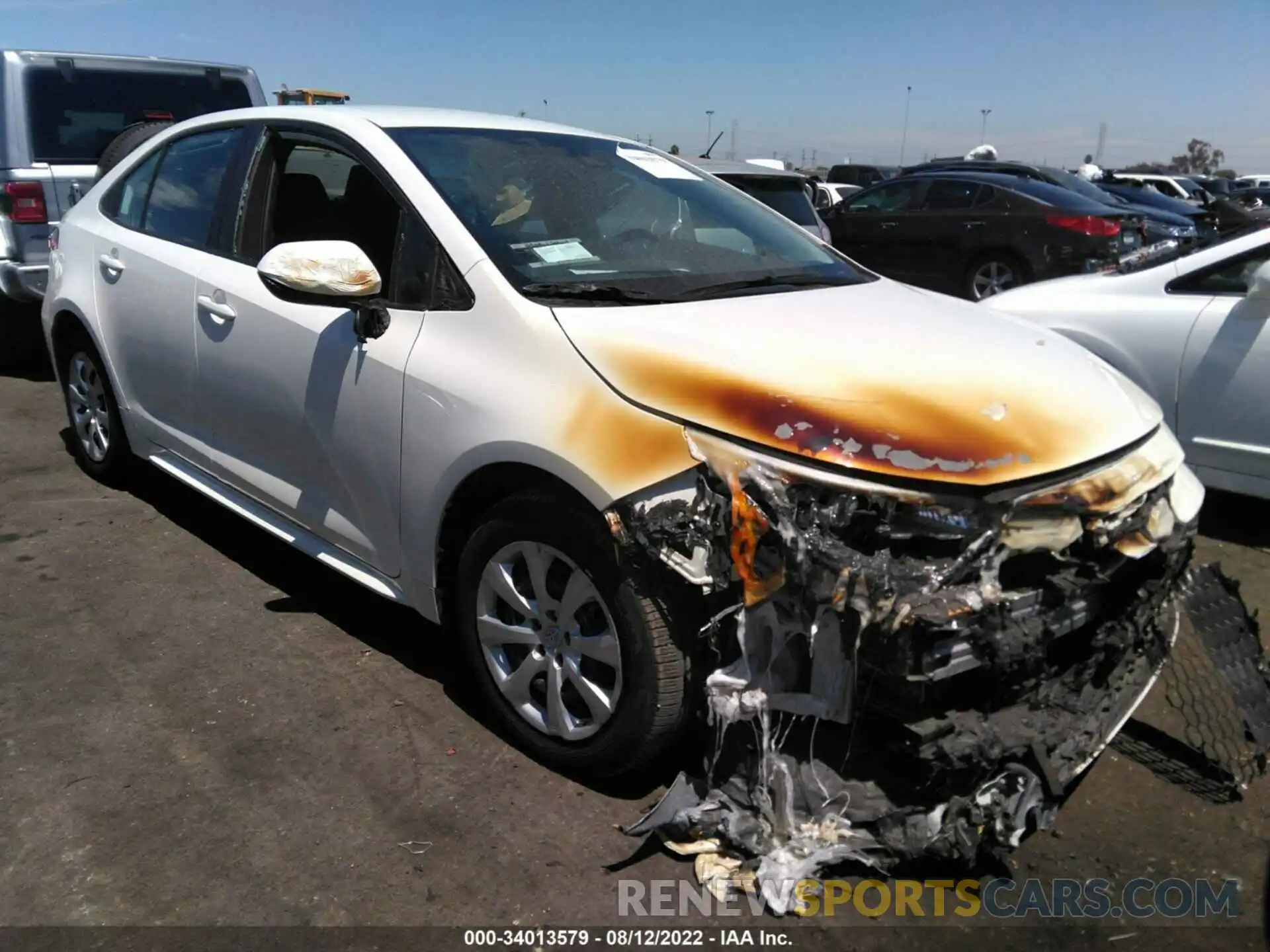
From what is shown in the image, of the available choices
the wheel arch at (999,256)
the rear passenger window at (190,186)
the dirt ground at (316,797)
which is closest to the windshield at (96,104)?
the rear passenger window at (190,186)

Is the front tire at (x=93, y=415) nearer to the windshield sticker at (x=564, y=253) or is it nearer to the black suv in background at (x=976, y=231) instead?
the windshield sticker at (x=564, y=253)

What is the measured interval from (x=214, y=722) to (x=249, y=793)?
42cm

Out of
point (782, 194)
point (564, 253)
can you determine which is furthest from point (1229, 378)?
point (782, 194)

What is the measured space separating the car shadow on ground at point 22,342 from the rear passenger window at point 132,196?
3.68 m

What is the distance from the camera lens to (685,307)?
2.82 metres

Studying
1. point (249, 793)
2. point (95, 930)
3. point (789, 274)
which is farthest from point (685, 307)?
point (95, 930)

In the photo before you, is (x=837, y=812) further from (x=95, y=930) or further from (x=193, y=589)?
(x=193, y=589)

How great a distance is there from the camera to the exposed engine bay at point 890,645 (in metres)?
2.19

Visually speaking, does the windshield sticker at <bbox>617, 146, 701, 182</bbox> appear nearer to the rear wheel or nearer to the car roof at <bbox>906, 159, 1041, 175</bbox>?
the rear wheel

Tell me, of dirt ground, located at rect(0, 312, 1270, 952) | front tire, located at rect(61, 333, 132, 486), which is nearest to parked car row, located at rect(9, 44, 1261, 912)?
dirt ground, located at rect(0, 312, 1270, 952)

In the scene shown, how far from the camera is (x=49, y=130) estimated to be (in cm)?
676

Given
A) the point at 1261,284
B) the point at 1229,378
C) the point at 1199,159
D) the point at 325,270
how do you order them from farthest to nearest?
the point at 1199,159, the point at 1229,378, the point at 1261,284, the point at 325,270

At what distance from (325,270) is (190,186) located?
1545 mm

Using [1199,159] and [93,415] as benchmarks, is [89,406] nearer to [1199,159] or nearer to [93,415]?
[93,415]
